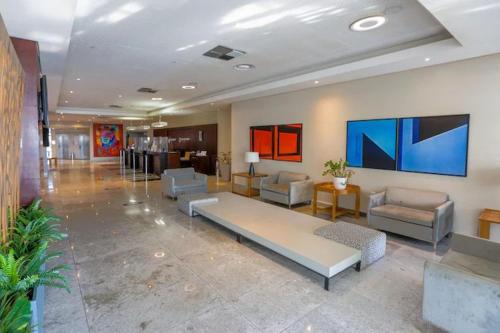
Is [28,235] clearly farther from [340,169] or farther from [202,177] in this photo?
[340,169]

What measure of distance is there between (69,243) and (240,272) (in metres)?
2.58

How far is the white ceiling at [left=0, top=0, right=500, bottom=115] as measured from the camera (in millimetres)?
2760

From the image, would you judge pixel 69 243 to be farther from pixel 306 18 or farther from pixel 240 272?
pixel 306 18

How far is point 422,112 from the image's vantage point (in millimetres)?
4438

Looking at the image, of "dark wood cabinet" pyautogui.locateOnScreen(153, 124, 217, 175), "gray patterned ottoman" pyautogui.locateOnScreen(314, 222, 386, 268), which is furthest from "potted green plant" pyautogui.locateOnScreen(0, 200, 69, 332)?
"dark wood cabinet" pyautogui.locateOnScreen(153, 124, 217, 175)

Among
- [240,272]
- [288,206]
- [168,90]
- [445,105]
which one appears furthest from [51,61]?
[445,105]

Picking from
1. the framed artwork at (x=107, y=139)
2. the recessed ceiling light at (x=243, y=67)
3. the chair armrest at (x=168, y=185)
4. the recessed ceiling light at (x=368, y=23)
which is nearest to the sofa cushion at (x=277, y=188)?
the chair armrest at (x=168, y=185)

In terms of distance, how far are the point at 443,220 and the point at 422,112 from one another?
5.77 ft

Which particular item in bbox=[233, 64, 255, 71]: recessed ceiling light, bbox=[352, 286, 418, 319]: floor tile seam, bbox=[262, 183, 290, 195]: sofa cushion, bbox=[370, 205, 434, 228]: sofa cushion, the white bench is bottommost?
bbox=[352, 286, 418, 319]: floor tile seam

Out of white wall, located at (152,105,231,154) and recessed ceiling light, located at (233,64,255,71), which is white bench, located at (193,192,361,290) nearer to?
recessed ceiling light, located at (233,64,255,71)

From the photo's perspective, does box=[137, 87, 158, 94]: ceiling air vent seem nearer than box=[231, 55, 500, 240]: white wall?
No

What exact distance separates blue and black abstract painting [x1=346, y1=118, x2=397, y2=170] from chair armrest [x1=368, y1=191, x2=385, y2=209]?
0.63 metres

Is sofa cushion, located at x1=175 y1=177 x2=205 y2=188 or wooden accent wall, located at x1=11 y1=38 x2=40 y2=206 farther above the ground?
wooden accent wall, located at x1=11 y1=38 x2=40 y2=206

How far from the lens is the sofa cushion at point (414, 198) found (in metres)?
4.16
